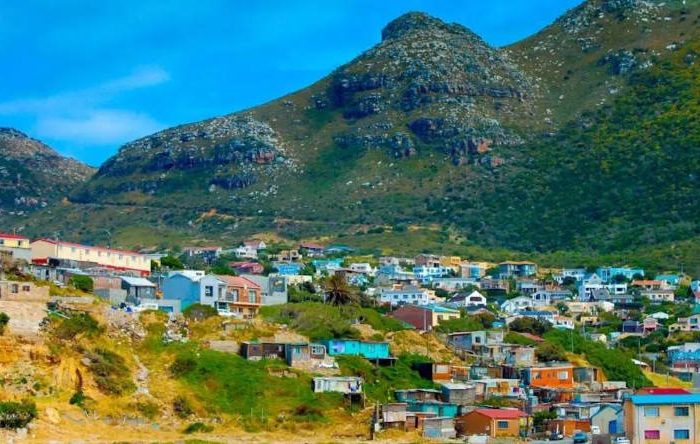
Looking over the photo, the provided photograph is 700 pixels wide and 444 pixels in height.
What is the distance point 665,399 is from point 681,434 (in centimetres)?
152

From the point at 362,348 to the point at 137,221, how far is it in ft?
343

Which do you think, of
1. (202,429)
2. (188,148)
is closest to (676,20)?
(188,148)

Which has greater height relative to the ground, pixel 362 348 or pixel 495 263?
pixel 495 263

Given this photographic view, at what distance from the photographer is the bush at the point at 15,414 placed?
54438 millimetres

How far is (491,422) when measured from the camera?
205 feet

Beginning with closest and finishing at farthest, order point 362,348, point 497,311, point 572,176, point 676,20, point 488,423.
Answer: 1. point 488,423
2. point 362,348
3. point 497,311
4. point 572,176
5. point 676,20

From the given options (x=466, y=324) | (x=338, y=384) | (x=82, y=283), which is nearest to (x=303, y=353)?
(x=338, y=384)

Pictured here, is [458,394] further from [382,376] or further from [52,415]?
[52,415]

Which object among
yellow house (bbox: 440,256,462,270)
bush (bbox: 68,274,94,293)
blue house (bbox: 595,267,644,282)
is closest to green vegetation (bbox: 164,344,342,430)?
bush (bbox: 68,274,94,293)

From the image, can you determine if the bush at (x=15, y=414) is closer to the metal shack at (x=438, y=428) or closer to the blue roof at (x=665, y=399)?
the metal shack at (x=438, y=428)

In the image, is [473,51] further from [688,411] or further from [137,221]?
[688,411]

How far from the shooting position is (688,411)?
56.8 m

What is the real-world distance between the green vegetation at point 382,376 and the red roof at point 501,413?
4830 mm

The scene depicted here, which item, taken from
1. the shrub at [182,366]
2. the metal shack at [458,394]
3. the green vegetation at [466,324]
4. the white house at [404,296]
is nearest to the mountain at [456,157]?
the white house at [404,296]
